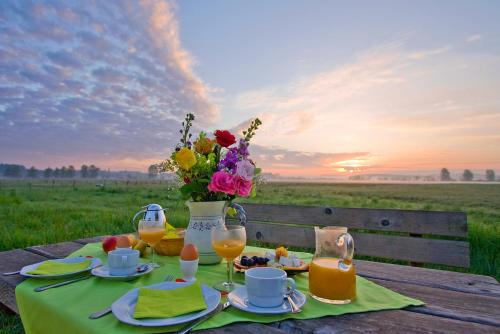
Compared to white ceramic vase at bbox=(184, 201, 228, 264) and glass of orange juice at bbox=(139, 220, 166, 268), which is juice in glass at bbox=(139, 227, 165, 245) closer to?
glass of orange juice at bbox=(139, 220, 166, 268)

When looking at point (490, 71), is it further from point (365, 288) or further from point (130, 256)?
point (130, 256)

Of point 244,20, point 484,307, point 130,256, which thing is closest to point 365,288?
point 484,307

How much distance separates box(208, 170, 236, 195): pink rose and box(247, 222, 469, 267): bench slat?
4.58 feet

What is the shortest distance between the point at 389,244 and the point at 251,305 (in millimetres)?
1698

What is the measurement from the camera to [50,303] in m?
1.11

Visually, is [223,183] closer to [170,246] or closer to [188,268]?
[188,268]

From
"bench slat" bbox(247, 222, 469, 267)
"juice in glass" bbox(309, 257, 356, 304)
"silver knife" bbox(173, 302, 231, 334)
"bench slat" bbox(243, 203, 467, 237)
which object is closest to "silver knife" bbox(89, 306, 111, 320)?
"silver knife" bbox(173, 302, 231, 334)

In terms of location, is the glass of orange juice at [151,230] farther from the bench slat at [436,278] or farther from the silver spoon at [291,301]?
the bench slat at [436,278]

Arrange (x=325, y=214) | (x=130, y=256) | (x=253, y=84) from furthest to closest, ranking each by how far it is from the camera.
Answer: (x=253, y=84)
(x=325, y=214)
(x=130, y=256)

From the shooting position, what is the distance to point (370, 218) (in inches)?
100

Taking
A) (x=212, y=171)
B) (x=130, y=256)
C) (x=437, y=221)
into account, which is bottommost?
(x=130, y=256)

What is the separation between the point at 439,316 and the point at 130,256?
1226mm

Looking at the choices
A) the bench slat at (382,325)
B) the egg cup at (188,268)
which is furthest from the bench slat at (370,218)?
the egg cup at (188,268)

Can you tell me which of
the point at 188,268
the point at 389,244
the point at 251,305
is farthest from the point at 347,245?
the point at 389,244
